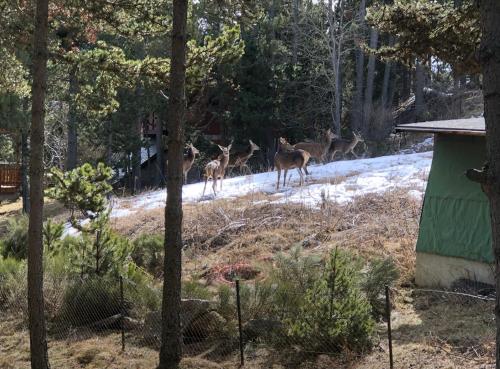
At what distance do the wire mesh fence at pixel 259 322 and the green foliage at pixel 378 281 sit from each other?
0.09 m

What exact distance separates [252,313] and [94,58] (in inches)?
161

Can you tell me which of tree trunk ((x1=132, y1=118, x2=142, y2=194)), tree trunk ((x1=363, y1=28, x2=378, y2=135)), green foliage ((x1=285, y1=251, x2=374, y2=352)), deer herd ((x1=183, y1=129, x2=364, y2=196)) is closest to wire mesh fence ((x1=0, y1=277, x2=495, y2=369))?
green foliage ((x1=285, y1=251, x2=374, y2=352))

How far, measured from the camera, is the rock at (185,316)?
27.9 feet

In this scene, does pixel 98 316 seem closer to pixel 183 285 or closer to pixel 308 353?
pixel 183 285

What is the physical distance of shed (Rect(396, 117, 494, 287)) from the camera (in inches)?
400

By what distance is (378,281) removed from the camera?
30.6 feet

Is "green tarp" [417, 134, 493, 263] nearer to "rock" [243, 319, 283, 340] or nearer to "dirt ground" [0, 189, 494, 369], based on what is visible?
"dirt ground" [0, 189, 494, 369]

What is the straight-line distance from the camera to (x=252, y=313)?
28.6ft

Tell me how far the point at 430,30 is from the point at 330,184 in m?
9.57

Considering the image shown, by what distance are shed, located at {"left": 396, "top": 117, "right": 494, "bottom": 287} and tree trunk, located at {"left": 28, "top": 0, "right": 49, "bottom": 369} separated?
6038mm

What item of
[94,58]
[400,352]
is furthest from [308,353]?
[94,58]

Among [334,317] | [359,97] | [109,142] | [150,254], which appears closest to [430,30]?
[334,317]

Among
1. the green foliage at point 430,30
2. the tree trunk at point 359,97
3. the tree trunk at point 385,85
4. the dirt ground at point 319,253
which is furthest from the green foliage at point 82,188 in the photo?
the tree trunk at point 385,85

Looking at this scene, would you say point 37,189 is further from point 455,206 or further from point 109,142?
point 109,142
